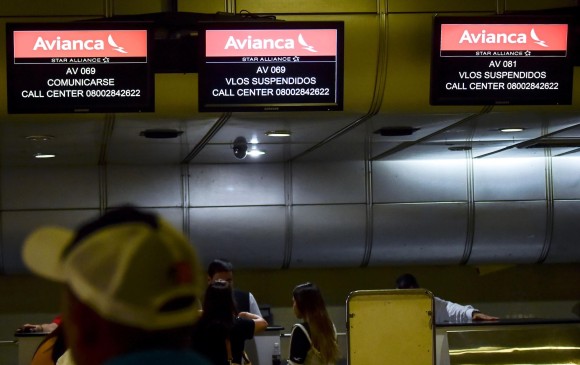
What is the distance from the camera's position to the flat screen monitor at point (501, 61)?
21.8 feet

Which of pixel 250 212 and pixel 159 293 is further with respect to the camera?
pixel 250 212

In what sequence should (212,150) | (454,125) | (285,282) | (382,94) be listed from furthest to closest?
(285,282)
(212,150)
(454,125)
(382,94)

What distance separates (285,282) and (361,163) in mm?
1996

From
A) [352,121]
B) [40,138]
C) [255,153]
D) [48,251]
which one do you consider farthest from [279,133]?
[48,251]

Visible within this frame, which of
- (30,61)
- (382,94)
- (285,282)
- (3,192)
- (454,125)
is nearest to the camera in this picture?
(30,61)

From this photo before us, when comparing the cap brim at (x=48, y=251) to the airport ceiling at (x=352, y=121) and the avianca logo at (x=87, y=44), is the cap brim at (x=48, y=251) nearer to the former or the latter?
the avianca logo at (x=87, y=44)

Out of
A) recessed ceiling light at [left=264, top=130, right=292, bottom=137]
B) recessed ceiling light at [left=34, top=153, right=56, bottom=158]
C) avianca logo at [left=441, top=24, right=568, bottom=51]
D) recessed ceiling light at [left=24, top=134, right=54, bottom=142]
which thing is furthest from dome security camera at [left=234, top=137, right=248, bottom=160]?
avianca logo at [left=441, top=24, right=568, bottom=51]

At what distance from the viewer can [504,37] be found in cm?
673

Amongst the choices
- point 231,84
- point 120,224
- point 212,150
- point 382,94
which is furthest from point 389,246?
point 120,224

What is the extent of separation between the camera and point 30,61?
6.41 meters

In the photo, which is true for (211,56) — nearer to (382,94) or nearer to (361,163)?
(382,94)

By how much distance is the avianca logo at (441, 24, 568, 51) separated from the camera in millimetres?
6641

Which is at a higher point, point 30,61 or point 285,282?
point 30,61

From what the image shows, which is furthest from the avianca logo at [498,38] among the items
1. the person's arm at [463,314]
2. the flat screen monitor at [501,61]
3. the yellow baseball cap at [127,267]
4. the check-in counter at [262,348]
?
the yellow baseball cap at [127,267]
